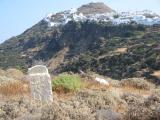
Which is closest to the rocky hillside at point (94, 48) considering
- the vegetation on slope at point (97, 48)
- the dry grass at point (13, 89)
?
the vegetation on slope at point (97, 48)

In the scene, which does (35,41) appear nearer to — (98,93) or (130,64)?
(130,64)

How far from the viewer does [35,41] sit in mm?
116125

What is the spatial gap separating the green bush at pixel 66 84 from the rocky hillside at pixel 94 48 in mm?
38680

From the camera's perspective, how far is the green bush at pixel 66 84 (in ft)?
42.8

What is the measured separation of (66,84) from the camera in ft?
42.8

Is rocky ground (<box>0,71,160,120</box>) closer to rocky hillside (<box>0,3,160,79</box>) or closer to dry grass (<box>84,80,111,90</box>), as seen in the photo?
dry grass (<box>84,80,111,90</box>)

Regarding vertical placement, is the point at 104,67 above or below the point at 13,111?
below

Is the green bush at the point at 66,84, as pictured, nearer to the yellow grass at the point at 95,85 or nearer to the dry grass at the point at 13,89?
the yellow grass at the point at 95,85

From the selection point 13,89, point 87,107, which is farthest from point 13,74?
point 87,107

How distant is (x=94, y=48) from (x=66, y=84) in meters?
76.6

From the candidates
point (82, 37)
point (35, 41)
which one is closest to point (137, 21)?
point (82, 37)

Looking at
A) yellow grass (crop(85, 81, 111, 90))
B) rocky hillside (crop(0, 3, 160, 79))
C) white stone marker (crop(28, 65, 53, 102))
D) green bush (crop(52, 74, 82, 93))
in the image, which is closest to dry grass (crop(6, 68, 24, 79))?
yellow grass (crop(85, 81, 111, 90))

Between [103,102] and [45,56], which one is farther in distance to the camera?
[45,56]

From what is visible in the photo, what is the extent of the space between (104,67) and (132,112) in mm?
55533
